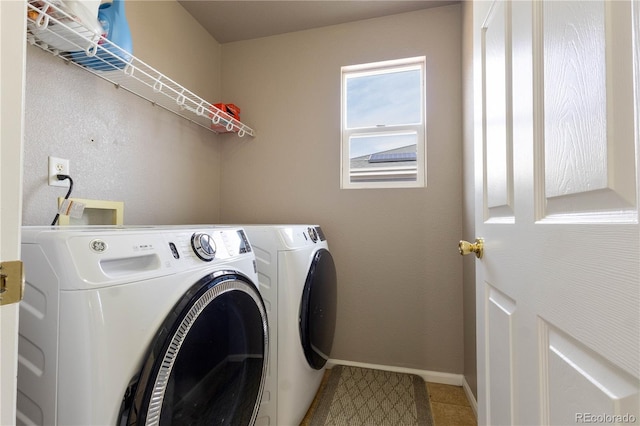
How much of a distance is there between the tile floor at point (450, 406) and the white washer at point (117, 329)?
1266 millimetres

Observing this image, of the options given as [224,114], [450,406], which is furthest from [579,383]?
[224,114]

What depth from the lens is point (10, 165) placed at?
417 millimetres

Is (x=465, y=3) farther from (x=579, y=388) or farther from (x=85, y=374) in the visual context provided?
(x=85, y=374)

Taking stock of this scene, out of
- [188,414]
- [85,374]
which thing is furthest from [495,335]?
[85,374]

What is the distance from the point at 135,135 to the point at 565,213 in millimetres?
1797

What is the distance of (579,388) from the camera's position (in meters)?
0.45

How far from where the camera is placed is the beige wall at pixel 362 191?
182cm

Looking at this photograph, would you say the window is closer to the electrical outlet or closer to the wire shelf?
the wire shelf

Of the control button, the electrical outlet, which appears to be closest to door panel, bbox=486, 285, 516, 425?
the control button

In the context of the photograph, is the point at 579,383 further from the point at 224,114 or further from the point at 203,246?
the point at 224,114

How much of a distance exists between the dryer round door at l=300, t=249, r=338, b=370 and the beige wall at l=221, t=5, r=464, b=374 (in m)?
0.35

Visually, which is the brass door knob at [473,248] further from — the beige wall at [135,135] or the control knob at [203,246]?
the beige wall at [135,135]

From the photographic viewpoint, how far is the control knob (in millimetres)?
813

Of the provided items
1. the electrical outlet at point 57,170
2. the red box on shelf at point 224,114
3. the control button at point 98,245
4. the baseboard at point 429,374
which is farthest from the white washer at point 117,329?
the baseboard at point 429,374
